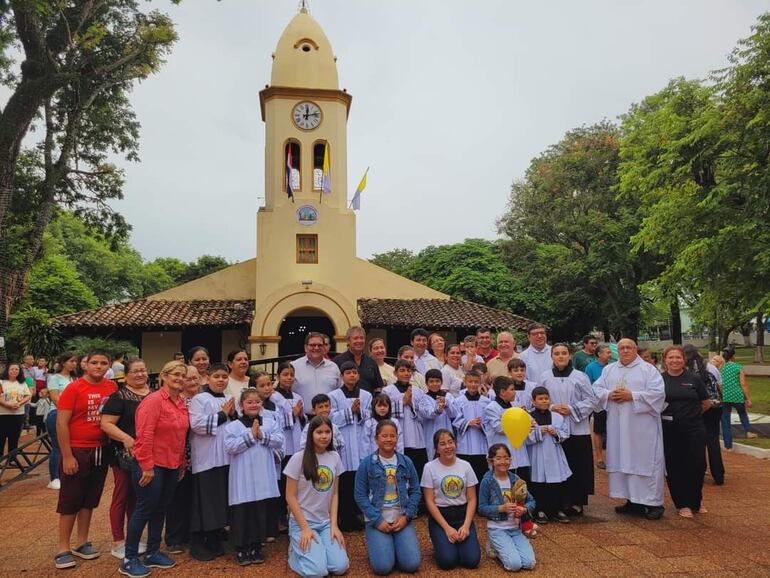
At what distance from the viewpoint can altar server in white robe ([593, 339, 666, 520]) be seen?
236 inches

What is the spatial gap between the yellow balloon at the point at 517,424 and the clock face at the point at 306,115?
541 inches

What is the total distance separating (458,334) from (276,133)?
27.4ft

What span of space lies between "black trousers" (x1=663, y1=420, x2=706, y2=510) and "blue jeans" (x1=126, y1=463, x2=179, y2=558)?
5.08m

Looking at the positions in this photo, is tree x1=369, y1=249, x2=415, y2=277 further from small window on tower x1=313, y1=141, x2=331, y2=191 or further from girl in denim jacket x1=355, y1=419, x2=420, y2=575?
girl in denim jacket x1=355, y1=419, x2=420, y2=575

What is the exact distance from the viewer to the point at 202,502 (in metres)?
4.95

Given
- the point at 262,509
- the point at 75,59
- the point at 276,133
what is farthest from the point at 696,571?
the point at 75,59

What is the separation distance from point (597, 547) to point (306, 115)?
1500cm

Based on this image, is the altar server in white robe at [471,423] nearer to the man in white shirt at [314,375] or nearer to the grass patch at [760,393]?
the man in white shirt at [314,375]

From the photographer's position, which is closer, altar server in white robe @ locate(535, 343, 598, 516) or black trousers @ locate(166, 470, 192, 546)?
black trousers @ locate(166, 470, 192, 546)

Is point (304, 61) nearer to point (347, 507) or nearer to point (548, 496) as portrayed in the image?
point (347, 507)

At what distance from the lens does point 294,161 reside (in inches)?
697

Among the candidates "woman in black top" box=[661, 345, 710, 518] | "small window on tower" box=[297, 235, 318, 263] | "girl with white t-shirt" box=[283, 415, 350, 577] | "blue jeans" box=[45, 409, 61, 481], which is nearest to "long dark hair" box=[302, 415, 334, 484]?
"girl with white t-shirt" box=[283, 415, 350, 577]

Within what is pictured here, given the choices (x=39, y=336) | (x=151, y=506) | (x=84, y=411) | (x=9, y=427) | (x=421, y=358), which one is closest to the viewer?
(x=151, y=506)

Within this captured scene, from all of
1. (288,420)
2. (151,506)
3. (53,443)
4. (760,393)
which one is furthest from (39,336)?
(760,393)
